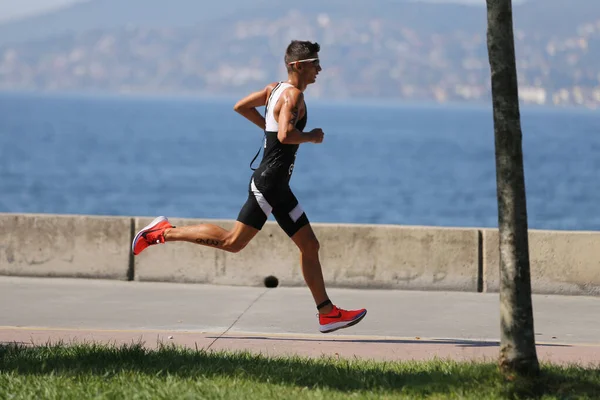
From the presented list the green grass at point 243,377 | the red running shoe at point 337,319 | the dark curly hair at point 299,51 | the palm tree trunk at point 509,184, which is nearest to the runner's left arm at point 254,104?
the dark curly hair at point 299,51

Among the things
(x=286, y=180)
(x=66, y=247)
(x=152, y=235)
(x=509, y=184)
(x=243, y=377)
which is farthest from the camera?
(x=66, y=247)

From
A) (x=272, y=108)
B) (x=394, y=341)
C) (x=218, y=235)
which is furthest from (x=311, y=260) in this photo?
(x=272, y=108)

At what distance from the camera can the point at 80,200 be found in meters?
54.5

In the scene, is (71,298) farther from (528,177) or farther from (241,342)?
(528,177)

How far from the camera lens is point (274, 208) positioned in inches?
321

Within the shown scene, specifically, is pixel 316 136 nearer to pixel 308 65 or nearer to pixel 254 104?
pixel 308 65

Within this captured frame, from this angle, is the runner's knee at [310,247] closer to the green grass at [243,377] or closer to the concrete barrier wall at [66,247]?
the green grass at [243,377]

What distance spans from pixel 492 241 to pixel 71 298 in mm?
3794

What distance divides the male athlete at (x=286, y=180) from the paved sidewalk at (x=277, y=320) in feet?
1.48

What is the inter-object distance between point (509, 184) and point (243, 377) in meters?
1.89

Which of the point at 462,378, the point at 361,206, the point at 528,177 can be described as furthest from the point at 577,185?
the point at 462,378

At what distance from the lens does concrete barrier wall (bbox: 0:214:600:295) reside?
10664 mm

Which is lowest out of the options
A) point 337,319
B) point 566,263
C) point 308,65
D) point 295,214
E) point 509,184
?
point 337,319

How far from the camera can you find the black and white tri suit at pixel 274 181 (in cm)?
809
